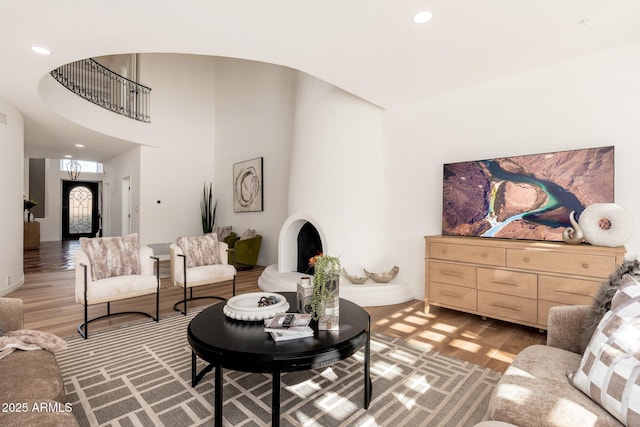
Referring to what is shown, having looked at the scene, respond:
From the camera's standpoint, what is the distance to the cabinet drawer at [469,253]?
3152 millimetres

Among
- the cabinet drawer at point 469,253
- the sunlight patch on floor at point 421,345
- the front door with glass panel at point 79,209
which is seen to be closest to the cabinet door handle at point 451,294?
the cabinet drawer at point 469,253

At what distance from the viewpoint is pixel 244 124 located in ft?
23.3

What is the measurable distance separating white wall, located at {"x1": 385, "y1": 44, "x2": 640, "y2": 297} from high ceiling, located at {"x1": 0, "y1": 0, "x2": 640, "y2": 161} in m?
0.21

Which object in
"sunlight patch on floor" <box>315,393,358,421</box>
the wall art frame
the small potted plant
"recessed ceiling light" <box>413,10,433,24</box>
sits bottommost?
"sunlight patch on floor" <box>315,393,358,421</box>

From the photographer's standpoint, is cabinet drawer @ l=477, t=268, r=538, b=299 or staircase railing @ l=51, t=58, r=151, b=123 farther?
staircase railing @ l=51, t=58, r=151, b=123

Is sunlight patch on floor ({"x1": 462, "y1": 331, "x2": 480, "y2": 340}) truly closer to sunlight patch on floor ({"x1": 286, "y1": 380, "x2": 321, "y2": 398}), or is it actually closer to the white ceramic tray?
sunlight patch on floor ({"x1": 286, "y1": 380, "x2": 321, "y2": 398})

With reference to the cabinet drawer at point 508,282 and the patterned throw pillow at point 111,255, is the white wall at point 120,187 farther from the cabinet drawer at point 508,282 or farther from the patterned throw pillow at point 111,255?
the cabinet drawer at point 508,282

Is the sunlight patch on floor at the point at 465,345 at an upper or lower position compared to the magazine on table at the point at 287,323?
lower

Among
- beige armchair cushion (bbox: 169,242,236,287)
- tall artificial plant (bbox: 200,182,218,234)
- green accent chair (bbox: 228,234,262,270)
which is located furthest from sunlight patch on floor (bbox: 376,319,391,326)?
tall artificial plant (bbox: 200,182,218,234)

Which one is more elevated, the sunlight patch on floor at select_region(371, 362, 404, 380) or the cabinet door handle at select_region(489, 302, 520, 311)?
the cabinet door handle at select_region(489, 302, 520, 311)

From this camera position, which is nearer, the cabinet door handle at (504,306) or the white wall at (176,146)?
the cabinet door handle at (504,306)

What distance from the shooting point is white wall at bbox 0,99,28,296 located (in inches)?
168

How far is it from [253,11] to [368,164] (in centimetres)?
248

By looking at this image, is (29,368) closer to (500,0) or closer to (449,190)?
(500,0)
